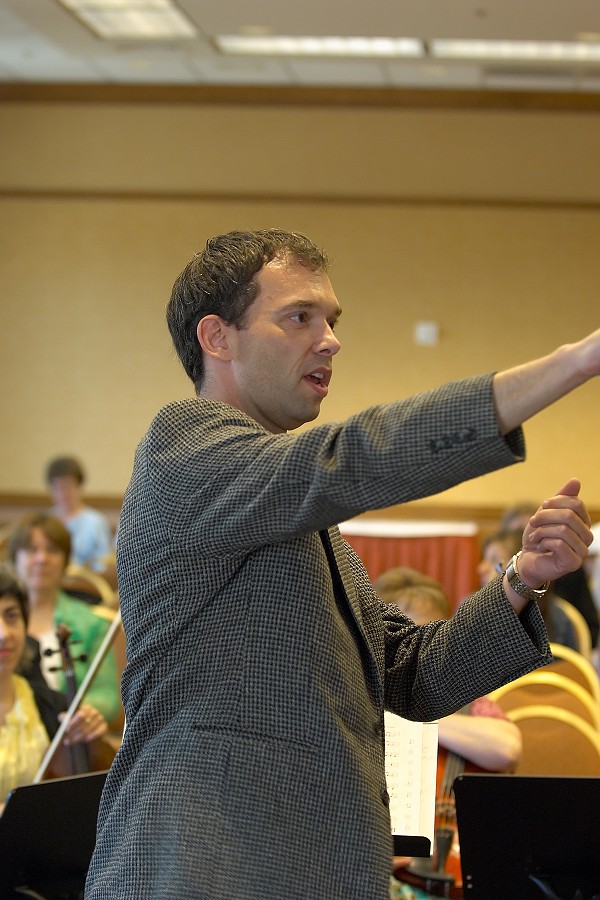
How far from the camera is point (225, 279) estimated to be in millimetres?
1695

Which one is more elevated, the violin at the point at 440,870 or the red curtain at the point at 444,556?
the red curtain at the point at 444,556

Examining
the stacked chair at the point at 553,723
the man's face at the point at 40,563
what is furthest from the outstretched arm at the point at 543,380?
the man's face at the point at 40,563

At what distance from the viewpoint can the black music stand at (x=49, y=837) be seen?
2.29 m

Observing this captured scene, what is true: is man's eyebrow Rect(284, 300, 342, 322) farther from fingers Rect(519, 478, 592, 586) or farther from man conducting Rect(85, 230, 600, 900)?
fingers Rect(519, 478, 592, 586)

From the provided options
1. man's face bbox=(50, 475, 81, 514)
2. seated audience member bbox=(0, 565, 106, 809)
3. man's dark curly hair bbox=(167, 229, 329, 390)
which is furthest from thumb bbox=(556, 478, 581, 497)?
man's face bbox=(50, 475, 81, 514)

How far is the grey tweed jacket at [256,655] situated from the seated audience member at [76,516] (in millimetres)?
6632

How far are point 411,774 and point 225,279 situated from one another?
1108 millimetres

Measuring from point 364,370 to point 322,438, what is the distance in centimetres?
834

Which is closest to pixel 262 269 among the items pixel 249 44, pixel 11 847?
pixel 11 847

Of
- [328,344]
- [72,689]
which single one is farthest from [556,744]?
[328,344]

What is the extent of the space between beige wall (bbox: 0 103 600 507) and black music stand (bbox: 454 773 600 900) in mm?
7246

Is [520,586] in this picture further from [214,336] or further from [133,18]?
[133,18]

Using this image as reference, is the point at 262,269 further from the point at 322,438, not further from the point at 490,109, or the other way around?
the point at 490,109

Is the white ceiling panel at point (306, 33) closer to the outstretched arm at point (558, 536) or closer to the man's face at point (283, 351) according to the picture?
the man's face at point (283, 351)
